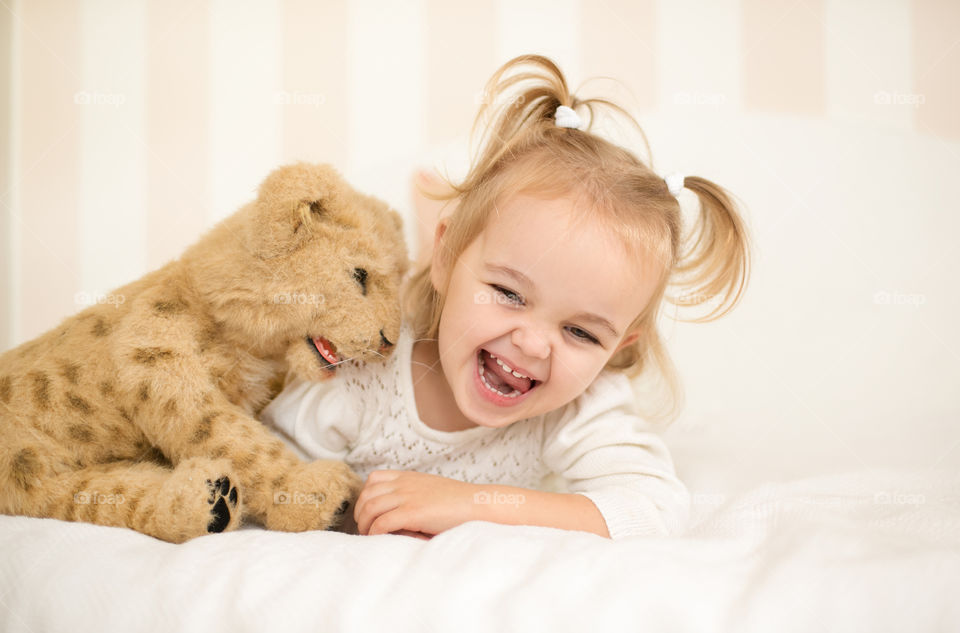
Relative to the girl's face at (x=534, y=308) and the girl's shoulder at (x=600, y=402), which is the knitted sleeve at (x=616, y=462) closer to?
the girl's shoulder at (x=600, y=402)

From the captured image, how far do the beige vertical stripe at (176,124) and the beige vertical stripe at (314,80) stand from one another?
0.20m

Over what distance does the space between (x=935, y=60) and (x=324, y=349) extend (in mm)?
1767

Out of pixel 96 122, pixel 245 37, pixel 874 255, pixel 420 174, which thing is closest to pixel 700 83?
pixel 874 255

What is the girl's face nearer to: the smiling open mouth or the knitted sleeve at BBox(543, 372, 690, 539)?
the smiling open mouth

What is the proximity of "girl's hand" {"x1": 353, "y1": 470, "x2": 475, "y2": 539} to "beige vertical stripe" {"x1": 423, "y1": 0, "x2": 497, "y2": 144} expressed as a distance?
1.04 m

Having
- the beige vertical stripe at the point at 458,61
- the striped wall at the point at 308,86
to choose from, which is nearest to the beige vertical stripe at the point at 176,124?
the striped wall at the point at 308,86

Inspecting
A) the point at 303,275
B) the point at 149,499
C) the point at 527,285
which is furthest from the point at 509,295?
the point at 149,499

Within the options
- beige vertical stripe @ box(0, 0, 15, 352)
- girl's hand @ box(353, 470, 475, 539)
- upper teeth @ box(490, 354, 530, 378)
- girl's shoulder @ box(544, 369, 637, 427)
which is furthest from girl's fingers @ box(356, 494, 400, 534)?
beige vertical stripe @ box(0, 0, 15, 352)

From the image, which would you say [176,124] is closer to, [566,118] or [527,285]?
[566,118]

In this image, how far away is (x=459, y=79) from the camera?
1701 millimetres

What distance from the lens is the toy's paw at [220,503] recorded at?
75 centimetres

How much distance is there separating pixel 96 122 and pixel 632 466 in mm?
1480

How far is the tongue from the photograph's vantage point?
0.99 m

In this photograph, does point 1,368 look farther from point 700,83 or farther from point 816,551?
point 700,83
